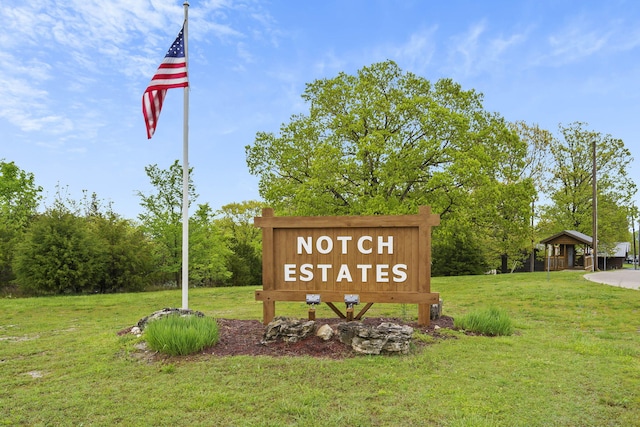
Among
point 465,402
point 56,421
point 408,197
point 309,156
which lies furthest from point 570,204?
point 56,421

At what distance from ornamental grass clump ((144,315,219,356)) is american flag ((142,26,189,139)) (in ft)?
12.7

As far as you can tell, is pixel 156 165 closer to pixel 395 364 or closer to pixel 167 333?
pixel 167 333

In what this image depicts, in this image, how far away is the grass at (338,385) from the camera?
4273 millimetres

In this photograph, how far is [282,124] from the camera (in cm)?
2292

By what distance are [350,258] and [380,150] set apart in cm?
1155

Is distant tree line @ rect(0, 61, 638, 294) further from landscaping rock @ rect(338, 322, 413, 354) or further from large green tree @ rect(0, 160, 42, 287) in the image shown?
landscaping rock @ rect(338, 322, 413, 354)

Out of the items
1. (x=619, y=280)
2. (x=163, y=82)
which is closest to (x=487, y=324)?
(x=163, y=82)

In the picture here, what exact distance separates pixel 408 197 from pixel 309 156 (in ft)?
17.6

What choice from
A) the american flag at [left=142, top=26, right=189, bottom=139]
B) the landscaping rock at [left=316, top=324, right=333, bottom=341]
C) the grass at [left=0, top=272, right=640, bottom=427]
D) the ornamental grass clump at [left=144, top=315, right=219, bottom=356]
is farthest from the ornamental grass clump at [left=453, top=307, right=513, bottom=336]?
the american flag at [left=142, top=26, right=189, bottom=139]

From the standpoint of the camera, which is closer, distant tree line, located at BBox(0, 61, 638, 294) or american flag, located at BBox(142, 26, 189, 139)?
american flag, located at BBox(142, 26, 189, 139)

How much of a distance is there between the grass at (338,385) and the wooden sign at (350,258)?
1314mm

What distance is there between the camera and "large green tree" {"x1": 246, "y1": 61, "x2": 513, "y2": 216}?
19219 mm

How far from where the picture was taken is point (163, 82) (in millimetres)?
8523

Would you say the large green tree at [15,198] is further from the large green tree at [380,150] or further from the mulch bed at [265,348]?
the mulch bed at [265,348]
